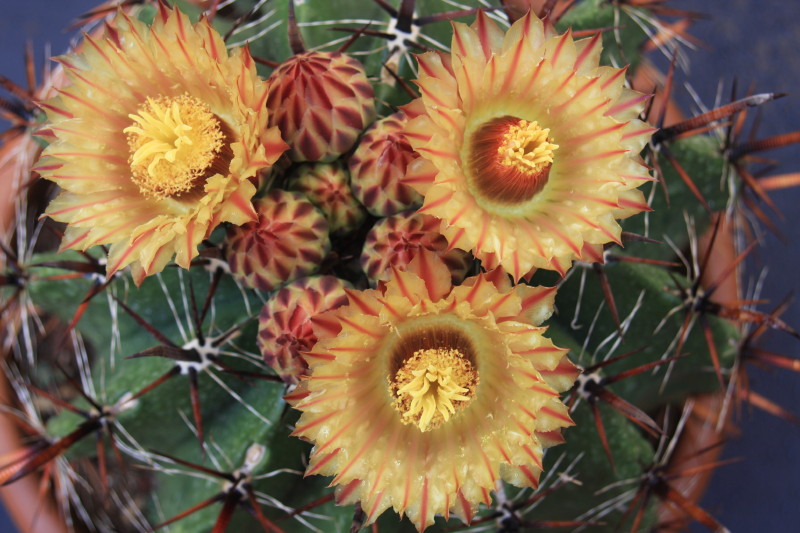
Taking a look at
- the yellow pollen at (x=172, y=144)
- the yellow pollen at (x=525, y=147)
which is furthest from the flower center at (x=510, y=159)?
the yellow pollen at (x=172, y=144)

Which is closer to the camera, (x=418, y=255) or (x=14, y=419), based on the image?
(x=418, y=255)

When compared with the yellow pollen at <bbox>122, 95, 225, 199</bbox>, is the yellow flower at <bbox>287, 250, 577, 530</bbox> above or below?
below

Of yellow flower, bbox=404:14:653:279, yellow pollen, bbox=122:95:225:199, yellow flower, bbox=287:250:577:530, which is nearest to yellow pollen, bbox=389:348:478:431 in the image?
yellow flower, bbox=287:250:577:530

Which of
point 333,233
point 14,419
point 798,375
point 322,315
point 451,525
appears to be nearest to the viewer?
point 322,315

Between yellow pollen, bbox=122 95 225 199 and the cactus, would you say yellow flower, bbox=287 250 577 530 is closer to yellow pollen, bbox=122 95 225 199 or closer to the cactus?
the cactus

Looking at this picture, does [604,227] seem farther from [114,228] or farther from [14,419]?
[14,419]

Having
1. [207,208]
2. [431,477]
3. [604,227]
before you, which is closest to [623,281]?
[604,227]

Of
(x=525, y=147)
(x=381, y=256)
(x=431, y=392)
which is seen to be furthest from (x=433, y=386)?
(x=525, y=147)

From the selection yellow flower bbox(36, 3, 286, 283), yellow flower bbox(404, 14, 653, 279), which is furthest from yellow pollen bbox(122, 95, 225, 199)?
yellow flower bbox(404, 14, 653, 279)

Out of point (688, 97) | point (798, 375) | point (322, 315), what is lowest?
point (322, 315)
